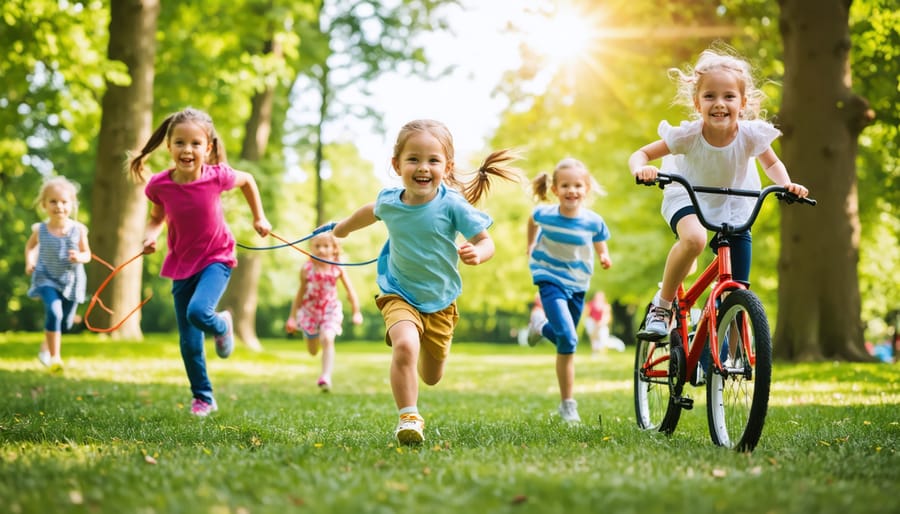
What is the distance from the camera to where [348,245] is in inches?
1730

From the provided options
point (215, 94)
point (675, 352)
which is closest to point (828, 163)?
point (675, 352)

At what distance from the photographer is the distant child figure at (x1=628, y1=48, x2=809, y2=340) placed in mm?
5156

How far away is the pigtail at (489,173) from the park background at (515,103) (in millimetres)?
3462

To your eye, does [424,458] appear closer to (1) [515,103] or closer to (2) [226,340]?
(2) [226,340]

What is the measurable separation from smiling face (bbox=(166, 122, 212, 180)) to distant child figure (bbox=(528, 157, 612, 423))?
2926 mm

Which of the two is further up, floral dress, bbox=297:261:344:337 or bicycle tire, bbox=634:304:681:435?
floral dress, bbox=297:261:344:337

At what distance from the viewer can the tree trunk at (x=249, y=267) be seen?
21922 millimetres

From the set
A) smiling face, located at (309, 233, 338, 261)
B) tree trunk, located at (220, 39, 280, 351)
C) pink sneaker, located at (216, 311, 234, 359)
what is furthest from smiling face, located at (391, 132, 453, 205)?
tree trunk, located at (220, 39, 280, 351)

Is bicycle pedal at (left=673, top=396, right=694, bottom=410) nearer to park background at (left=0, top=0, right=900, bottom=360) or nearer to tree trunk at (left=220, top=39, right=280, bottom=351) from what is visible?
park background at (left=0, top=0, right=900, bottom=360)

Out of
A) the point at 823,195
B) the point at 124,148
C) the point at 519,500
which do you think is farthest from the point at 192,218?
the point at 823,195

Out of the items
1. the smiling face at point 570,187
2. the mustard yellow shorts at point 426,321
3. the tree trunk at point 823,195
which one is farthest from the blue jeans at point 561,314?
the tree trunk at point 823,195

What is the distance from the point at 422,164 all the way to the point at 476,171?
792 mm

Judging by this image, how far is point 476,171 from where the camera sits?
5.82 metres

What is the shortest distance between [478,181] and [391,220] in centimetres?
90
